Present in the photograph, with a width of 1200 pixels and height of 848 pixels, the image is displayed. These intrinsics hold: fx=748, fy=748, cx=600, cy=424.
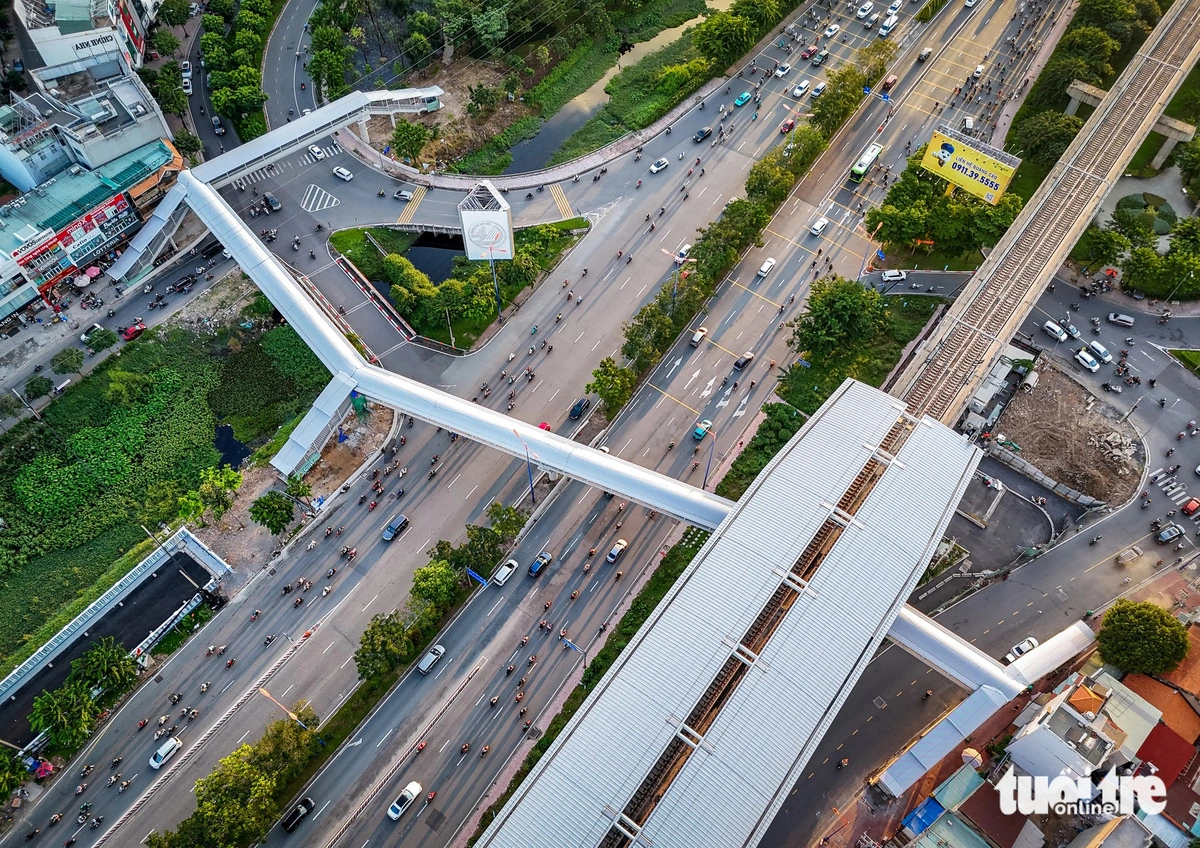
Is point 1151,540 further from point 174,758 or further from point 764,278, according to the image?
point 174,758

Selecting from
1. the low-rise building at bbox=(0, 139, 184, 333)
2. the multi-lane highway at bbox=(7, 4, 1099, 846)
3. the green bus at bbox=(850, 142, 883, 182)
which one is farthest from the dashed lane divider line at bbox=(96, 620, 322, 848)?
the green bus at bbox=(850, 142, 883, 182)

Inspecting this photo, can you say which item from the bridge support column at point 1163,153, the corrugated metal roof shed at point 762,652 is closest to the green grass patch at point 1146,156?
the bridge support column at point 1163,153

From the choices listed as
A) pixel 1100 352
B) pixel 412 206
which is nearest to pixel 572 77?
pixel 412 206

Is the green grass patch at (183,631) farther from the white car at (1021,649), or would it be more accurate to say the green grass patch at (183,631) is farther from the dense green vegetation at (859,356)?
the white car at (1021,649)

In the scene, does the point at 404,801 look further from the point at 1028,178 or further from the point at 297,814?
the point at 1028,178

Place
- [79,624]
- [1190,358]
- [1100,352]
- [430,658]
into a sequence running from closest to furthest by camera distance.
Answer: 1. [430,658]
2. [79,624]
3. [1100,352]
4. [1190,358]

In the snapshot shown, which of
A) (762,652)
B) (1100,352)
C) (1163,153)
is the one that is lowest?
(762,652)

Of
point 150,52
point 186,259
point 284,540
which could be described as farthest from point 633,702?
point 150,52
